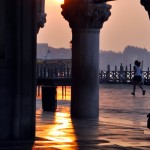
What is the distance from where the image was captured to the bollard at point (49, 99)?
27.3 meters

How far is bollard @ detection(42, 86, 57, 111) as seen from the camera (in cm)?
2733

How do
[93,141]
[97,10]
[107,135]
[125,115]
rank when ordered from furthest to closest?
[125,115] → [97,10] → [107,135] → [93,141]

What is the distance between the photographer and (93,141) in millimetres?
15445

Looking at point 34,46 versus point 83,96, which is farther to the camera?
point 83,96

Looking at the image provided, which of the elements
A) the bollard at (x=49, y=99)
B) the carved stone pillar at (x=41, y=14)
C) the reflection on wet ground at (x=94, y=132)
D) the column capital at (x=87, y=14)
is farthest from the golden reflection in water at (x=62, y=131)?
the carved stone pillar at (x=41, y=14)

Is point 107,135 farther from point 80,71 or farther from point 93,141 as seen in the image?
point 80,71

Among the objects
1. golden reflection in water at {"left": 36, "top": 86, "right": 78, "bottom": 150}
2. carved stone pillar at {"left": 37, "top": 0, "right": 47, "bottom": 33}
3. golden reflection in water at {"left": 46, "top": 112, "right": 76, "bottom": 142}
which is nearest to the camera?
golden reflection in water at {"left": 36, "top": 86, "right": 78, "bottom": 150}

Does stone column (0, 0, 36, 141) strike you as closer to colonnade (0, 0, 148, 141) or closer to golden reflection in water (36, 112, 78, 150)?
colonnade (0, 0, 148, 141)

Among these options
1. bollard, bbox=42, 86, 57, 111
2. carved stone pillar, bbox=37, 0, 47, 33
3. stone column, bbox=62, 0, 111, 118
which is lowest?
bollard, bbox=42, 86, 57, 111

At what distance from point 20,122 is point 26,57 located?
1.21 m

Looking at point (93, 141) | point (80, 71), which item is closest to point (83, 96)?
point (80, 71)

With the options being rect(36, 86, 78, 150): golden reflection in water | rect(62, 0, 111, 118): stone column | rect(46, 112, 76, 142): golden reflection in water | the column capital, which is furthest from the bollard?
the column capital

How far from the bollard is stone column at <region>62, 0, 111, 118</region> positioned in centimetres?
393

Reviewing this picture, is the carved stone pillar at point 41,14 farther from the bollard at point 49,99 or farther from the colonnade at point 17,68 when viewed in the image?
the colonnade at point 17,68
